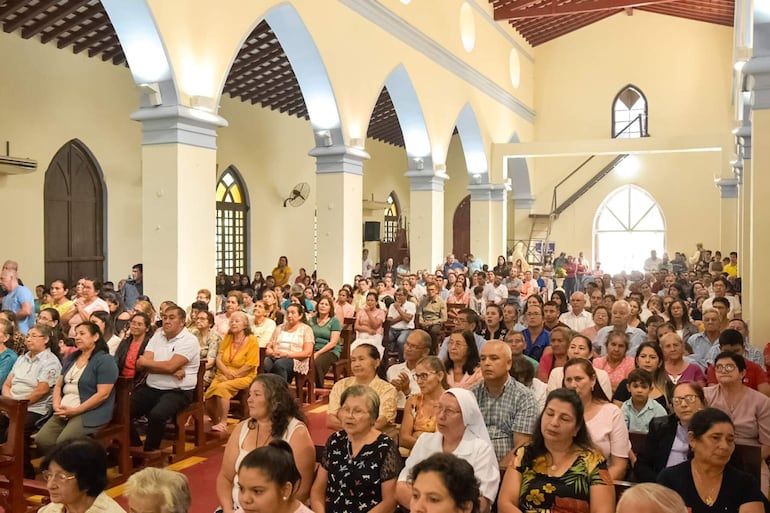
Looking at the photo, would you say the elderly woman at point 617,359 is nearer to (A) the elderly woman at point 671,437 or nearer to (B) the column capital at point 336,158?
(A) the elderly woman at point 671,437

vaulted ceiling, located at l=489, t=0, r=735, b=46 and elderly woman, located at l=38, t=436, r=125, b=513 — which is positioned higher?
vaulted ceiling, located at l=489, t=0, r=735, b=46

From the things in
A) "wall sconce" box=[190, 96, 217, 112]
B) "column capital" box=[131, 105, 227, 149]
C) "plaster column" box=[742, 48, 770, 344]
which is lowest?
"plaster column" box=[742, 48, 770, 344]

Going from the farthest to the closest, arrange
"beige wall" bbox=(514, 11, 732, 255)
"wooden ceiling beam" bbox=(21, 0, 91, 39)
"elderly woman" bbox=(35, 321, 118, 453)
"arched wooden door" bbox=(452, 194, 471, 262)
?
"arched wooden door" bbox=(452, 194, 471, 262) → "beige wall" bbox=(514, 11, 732, 255) → "wooden ceiling beam" bbox=(21, 0, 91, 39) → "elderly woman" bbox=(35, 321, 118, 453)

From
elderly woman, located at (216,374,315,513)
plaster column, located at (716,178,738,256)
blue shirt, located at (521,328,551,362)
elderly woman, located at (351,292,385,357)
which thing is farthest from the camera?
plaster column, located at (716,178,738,256)

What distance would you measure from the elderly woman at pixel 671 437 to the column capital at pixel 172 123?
6.10 meters

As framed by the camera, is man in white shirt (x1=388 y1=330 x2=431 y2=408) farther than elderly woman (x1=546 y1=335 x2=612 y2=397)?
Yes

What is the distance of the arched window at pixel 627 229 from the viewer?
23.6 metres

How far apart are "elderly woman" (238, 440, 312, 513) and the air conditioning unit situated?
9870 millimetres

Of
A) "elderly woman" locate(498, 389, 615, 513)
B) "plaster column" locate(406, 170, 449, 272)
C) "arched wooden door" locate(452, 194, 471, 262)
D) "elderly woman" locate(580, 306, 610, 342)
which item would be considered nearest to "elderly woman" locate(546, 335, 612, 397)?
"elderly woman" locate(498, 389, 615, 513)

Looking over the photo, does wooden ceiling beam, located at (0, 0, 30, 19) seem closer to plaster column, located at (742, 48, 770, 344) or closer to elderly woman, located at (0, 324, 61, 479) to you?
elderly woman, located at (0, 324, 61, 479)

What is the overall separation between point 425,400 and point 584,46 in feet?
71.7

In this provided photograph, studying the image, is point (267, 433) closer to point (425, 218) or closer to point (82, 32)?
point (82, 32)

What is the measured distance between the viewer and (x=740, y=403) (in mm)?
4863

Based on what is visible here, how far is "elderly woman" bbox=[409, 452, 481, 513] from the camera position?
271 cm
